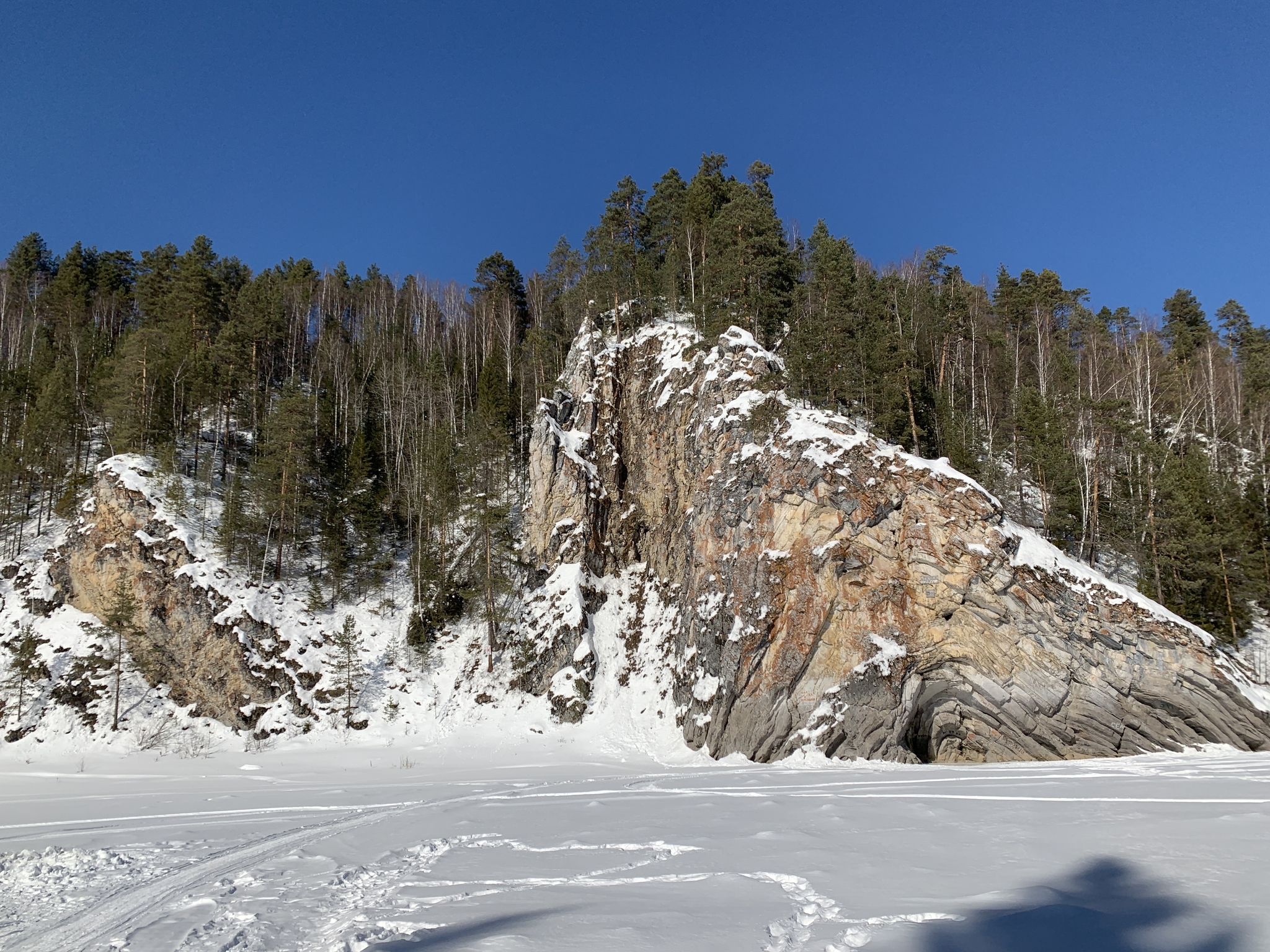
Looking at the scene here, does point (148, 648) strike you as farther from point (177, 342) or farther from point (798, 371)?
point (798, 371)

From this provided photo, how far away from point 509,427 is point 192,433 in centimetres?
1941

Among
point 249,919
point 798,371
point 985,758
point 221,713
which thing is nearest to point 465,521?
point 221,713

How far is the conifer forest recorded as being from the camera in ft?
96.2

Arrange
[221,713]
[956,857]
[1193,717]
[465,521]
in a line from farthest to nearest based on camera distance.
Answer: [465,521] → [221,713] → [1193,717] → [956,857]

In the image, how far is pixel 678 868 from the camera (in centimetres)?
594

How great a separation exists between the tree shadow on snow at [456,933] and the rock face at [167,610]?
→ 1092 inches

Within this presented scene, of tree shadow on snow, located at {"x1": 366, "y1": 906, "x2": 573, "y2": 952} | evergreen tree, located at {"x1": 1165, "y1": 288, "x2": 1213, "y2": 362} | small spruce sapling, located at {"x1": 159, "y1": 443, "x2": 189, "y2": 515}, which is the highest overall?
evergreen tree, located at {"x1": 1165, "y1": 288, "x2": 1213, "y2": 362}

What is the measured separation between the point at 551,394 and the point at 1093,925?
40527 millimetres

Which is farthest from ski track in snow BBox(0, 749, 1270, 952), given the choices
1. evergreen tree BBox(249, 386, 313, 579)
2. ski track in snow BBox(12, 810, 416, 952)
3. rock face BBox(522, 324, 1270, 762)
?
evergreen tree BBox(249, 386, 313, 579)

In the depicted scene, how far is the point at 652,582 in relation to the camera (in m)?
30.8

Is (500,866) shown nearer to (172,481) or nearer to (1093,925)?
(1093,925)

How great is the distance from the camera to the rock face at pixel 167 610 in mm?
27406

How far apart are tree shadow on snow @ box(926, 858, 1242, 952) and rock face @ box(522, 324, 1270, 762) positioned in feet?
51.3

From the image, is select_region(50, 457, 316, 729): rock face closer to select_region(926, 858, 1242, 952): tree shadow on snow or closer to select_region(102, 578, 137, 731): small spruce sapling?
select_region(102, 578, 137, 731): small spruce sapling
